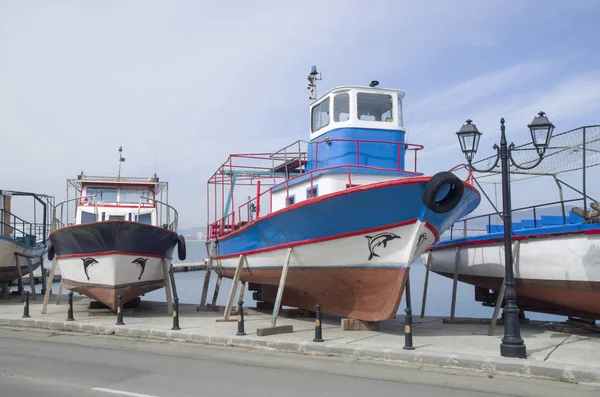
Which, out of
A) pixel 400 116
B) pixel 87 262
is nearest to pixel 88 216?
pixel 87 262

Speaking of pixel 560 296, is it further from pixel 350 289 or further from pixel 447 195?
pixel 350 289

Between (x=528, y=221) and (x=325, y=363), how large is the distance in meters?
8.71

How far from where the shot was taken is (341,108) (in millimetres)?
12820

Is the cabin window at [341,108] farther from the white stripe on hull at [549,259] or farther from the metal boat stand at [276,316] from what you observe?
the white stripe on hull at [549,259]

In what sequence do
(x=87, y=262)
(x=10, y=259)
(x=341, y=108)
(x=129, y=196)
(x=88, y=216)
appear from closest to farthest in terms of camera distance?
(x=341, y=108) < (x=87, y=262) < (x=88, y=216) < (x=129, y=196) < (x=10, y=259)

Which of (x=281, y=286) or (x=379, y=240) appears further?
(x=281, y=286)

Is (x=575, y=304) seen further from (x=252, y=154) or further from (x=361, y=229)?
(x=252, y=154)

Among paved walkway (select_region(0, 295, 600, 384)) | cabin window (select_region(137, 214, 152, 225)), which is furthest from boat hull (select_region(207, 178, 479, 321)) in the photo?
cabin window (select_region(137, 214, 152, 225))

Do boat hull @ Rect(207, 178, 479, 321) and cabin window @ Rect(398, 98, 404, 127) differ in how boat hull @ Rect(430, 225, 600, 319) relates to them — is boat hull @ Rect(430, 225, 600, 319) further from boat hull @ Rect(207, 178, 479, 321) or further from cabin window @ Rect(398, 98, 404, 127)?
cabin window @ Rect(398, 98, 404, 127)

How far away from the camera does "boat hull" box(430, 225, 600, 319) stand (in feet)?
32.6

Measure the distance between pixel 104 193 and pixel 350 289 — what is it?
9194mm

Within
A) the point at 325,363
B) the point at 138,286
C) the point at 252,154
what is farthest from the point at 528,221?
the point at 138,286

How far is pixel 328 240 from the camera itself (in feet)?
35.5

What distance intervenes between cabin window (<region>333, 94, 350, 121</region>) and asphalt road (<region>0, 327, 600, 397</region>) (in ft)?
18.9
